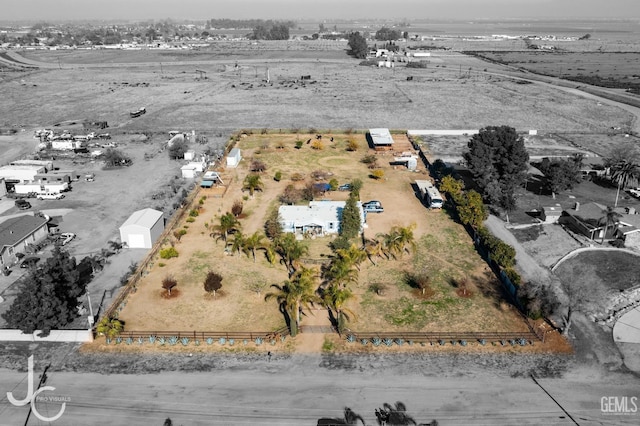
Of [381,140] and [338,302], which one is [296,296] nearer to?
[338,302]

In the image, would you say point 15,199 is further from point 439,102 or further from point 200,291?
point 439,102

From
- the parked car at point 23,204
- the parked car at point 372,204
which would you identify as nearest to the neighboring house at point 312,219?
the parked car at point 372,204

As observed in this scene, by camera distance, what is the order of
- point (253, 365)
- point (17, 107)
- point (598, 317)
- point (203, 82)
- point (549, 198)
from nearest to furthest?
point (253, 365) → point (598, 317) → point (549, 198) → point (17, 107) → point (203, 82)

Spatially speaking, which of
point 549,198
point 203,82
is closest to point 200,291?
point 549,198

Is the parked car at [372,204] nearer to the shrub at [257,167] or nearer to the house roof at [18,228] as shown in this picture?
Answer: the shrub at [257,167]

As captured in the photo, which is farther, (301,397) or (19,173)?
(19,173)

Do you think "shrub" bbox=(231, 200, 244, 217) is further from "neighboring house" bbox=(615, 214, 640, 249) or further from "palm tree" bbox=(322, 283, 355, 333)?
"neighboring house" bbox=(615, 214, 640, 249)

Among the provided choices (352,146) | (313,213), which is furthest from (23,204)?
(352,146)
